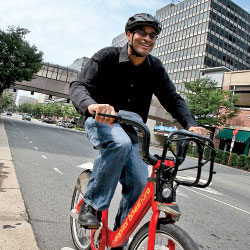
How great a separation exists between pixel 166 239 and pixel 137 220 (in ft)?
1.01

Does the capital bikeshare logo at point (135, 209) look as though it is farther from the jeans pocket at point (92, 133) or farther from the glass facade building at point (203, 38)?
the glass facade building at point (203, 38)

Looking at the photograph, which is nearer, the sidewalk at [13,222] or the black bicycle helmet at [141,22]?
the black bicycle helmet at [141,22]

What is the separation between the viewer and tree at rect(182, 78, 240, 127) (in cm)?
3134

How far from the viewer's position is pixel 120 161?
2.15 metres

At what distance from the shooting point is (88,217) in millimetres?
2240

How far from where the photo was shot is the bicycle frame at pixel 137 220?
69.5 inches

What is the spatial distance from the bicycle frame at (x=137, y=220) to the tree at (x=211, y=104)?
99.1 feet

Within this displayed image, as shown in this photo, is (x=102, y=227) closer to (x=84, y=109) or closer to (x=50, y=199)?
(x=84, y=109)

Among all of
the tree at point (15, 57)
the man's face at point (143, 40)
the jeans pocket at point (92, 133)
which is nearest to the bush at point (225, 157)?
the tree at point (15, 57)

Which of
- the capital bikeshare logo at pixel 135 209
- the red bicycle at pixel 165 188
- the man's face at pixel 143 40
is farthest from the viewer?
the man's face at pixel 143 40

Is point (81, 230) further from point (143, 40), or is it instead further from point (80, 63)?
point (80, 63)

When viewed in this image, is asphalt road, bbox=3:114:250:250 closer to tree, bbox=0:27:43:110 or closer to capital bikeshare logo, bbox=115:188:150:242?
capital bikeshare logo, bbox=115:188:150:242

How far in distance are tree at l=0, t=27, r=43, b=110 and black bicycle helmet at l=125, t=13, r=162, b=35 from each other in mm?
31845

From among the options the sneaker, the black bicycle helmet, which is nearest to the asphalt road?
the sneaker
